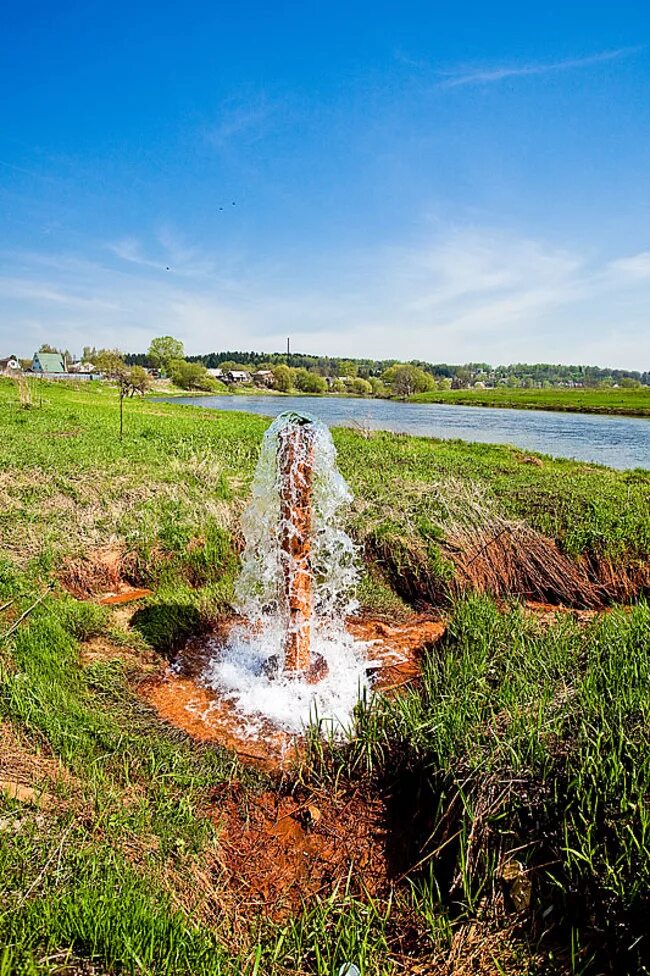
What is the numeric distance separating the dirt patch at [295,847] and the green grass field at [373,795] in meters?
0.05

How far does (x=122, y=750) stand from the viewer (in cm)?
354

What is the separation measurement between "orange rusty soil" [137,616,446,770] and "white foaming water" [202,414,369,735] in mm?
100

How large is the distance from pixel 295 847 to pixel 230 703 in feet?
5.18

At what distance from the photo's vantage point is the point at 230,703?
4.48 m

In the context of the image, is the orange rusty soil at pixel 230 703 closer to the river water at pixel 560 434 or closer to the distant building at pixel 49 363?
the river water at pixel 560 434

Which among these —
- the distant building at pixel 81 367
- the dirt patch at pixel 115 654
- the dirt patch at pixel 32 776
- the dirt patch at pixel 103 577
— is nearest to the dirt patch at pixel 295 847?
the dirt patch at pixel 32 776

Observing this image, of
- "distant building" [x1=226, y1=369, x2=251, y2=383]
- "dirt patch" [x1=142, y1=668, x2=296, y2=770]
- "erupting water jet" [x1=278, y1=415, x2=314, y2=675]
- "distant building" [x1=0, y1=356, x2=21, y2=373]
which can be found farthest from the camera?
"distant building" [x1=226, y1=369, x2=251, y2=383]

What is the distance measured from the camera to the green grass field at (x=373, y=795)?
2.22 m

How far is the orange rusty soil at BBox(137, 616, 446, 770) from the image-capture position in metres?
3.96

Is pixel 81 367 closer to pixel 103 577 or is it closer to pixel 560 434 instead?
pixel 560 434

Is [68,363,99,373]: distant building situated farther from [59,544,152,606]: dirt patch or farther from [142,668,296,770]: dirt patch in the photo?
[142,668,296,770]: dirt patch

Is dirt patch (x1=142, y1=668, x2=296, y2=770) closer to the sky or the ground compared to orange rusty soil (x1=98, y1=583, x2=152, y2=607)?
closer to the ground

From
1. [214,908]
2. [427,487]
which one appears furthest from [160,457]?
[214,908]

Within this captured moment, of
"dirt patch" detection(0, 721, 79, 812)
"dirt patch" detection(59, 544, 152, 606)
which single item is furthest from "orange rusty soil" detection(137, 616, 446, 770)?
"dirt patch" detection(59, 544, 152, 606)
